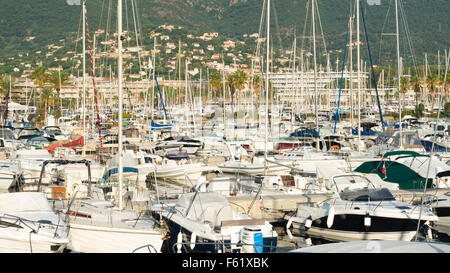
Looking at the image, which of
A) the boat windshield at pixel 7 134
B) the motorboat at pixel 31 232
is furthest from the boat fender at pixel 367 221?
the boat windshield at pixel 7 134

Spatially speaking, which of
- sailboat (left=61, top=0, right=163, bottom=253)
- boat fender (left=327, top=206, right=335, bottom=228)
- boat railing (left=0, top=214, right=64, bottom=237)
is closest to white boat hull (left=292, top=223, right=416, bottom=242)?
boat fender (left=327, top=206, right=335, bottom=228)

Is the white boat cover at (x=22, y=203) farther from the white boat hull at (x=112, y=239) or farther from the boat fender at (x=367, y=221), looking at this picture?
the boat fender at (x=367, y=221)

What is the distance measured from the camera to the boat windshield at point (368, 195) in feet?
57.8

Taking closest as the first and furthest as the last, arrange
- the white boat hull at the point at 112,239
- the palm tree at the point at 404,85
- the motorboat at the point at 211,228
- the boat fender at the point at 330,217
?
the motorboat at the point at 211,228 < the white boat hull at the point at 112,239 < the boat fender at the point at 330,217 < the palm tree at the point at 404,85

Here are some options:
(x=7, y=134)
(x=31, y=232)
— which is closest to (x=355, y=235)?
Result: (x=31, y=232)

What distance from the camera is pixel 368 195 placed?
17.7 m

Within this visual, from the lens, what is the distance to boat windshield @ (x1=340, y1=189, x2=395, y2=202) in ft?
57.8

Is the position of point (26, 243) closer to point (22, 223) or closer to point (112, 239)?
point (22, 223)

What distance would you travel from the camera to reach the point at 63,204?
17.8 metres

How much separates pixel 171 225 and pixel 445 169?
13226 mm

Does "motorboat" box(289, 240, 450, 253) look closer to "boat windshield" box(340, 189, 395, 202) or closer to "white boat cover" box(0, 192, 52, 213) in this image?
"boat windshield" box(340, 189, 395, 202)

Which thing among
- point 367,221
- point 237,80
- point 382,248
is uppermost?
point 237,80
